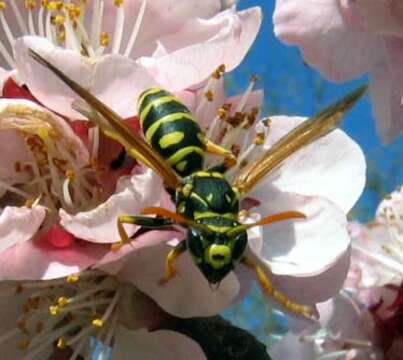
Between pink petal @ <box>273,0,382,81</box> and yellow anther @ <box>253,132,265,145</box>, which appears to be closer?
yellow anther @ <box>253,132,265,145</box>

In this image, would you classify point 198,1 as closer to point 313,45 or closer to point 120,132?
point 313,45

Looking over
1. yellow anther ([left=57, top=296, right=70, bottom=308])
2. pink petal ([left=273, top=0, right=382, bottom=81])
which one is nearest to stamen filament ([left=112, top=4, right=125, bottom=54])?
pink petal ([left=273, top=0, right=382, bottom=81])

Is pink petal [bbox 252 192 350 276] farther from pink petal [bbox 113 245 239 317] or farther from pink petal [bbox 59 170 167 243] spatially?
pink petal [bbox 59 170 167 243]

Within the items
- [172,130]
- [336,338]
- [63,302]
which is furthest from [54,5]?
[336,338]

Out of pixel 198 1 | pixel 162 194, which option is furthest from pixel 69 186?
pixel 198 1

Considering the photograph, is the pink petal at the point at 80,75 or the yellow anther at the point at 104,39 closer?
the pink petal at the point at 80,75

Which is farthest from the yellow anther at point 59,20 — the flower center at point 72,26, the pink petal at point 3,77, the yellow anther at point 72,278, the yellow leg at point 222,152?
the yellow anther at point 72,278

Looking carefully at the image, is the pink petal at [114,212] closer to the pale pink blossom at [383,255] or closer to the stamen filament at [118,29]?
the stamen filament at [118,29]

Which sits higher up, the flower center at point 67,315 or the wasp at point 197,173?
the wasp at point 197,173
